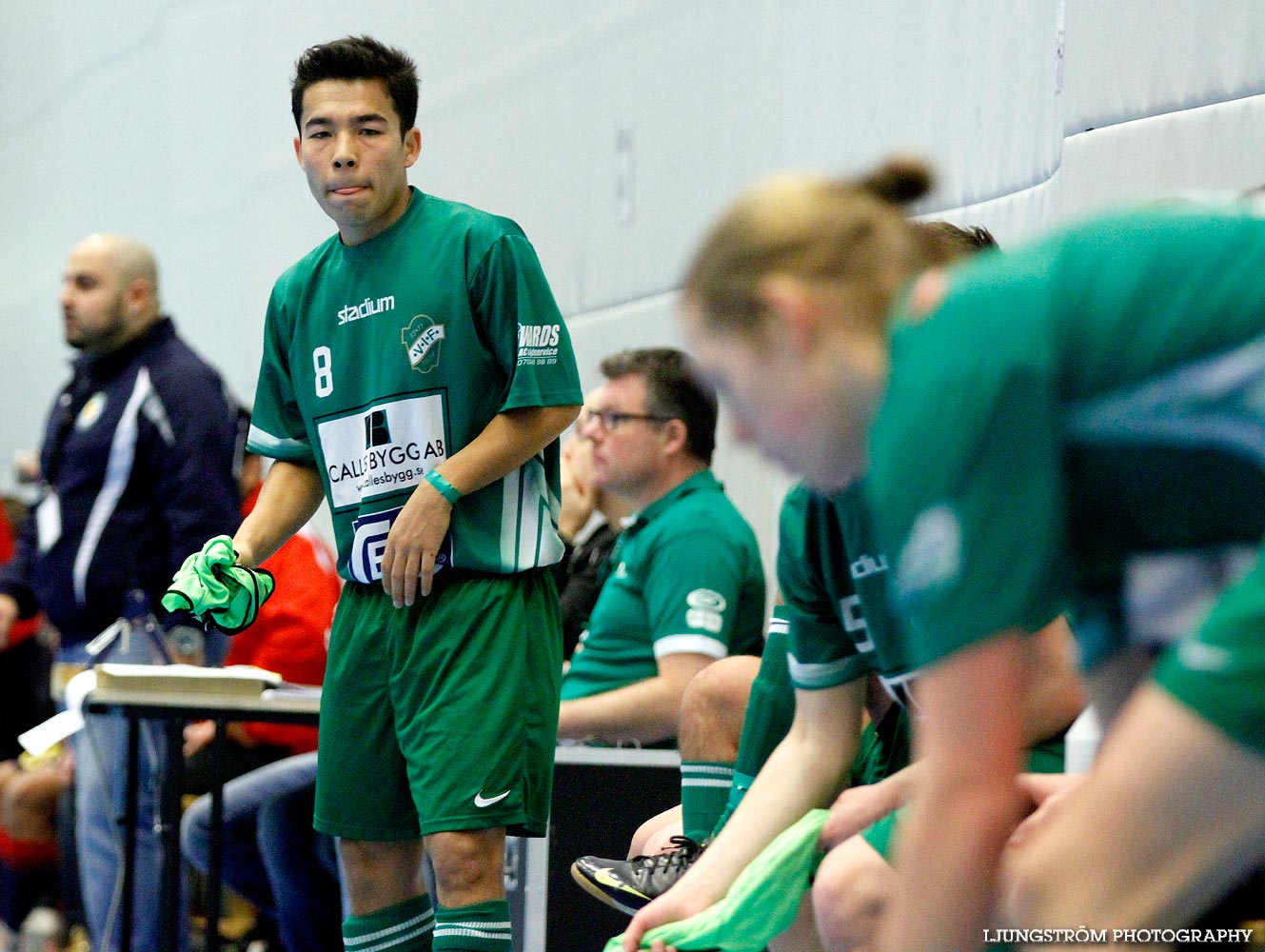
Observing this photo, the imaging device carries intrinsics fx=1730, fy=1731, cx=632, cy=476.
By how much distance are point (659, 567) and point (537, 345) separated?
3.62ft

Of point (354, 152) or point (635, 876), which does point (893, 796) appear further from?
point (354, 152)

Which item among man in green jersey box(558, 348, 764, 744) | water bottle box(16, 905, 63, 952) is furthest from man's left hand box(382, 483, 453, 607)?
water bottle box(16, 905, 63, 952)

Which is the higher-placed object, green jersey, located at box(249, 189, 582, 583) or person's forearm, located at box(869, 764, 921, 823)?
green jersey, located at box(249, 189, 582, 583)

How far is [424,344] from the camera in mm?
2688

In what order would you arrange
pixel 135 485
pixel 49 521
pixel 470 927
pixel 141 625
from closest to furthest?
pixel 470 927 < pixel 141 625 < pixel 135 485 < pixel 49 521

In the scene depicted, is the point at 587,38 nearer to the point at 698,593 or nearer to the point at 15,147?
the point at 698,593

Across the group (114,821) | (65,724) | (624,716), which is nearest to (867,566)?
(624,716)

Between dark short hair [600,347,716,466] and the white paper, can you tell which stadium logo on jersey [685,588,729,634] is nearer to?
dark short hair [600,347,716,466]

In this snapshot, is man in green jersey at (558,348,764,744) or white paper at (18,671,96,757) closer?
white paper at (18,671,96,757)

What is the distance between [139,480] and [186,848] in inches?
37.4

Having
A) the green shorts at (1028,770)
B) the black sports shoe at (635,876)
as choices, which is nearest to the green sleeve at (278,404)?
the black sports shoe at (635,876)

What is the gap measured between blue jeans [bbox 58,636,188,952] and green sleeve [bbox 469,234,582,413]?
1989 millimetres

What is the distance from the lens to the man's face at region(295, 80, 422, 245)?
272 cm

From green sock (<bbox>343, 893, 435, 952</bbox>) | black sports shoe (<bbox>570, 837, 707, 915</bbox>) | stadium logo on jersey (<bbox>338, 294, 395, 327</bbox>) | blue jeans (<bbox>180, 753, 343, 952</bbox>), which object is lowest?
blue jeans (<bbox>180, 753, 343, 952</bbox>)
